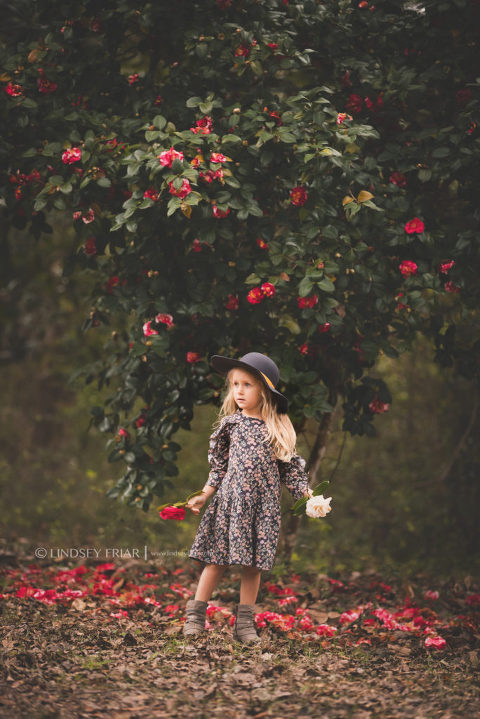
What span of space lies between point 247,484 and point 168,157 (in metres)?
1.66

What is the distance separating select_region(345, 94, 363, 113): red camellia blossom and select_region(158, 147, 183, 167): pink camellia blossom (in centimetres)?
115

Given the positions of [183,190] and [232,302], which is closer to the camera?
[183,190]

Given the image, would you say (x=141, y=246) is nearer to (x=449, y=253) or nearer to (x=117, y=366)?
(x=117, y=366)

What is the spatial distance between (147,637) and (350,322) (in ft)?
6.61

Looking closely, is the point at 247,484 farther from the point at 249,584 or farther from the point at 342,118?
the point at 342,118

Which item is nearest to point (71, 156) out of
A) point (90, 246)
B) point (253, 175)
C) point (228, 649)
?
point (90, 246)

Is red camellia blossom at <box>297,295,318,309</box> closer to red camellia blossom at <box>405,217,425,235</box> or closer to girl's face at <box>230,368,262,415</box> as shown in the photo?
girl's face at <box>230,368,262,415</box>

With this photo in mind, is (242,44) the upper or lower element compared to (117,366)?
upper

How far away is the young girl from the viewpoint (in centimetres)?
379

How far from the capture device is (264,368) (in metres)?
3.83

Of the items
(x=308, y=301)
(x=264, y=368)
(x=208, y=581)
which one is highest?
(x=308, y=301)

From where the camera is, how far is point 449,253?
4.13 meters

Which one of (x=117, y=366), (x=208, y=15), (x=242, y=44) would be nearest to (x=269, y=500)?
(x=117, y=366)

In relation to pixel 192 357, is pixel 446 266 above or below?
above
